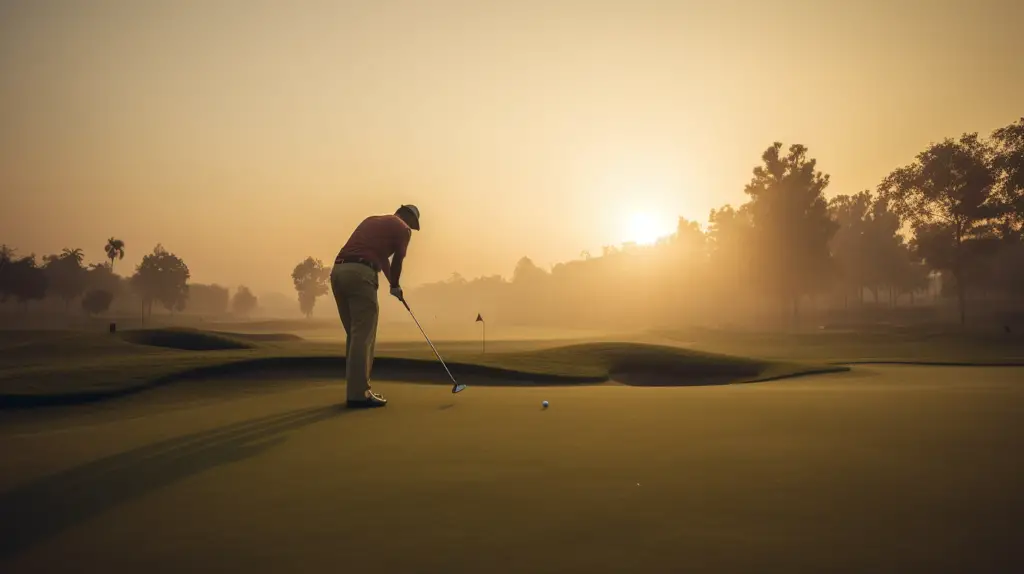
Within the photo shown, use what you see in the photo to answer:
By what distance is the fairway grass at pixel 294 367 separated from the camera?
45.2 ft

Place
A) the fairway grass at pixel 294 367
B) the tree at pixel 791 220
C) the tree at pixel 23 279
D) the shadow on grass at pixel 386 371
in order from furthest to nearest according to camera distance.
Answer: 1. the tree at pixel 23 279
2. the tree at pixel 791 220
3. the shadow on grass at pixel 386 371
4. the fairway grass at pixel 294 367

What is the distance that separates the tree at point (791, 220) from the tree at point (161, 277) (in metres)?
112

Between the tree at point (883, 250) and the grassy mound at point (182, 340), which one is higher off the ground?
the tree at point (883, 250)

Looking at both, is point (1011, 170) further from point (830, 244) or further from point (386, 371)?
point (386, 371)

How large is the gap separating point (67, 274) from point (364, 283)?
144m

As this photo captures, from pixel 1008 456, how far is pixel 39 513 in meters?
8.86

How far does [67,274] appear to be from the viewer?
12219 centimetres

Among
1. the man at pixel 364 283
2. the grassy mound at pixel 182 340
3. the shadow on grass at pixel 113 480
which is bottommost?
the shadow on grass at pixel 113 480

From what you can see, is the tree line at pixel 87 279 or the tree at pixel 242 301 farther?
the tree at pixel 242 301

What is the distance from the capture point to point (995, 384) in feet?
47.9

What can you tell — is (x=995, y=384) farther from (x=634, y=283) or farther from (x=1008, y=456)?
(x=634, y=283)

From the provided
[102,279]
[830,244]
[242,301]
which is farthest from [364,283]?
[242,301]

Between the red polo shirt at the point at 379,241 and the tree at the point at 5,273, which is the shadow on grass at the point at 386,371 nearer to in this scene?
the red polo shirt at the point at 379,241

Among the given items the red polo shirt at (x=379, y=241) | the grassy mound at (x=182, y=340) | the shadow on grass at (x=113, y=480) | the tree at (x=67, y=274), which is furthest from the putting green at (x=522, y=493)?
the tree at (x=67, y=274)
